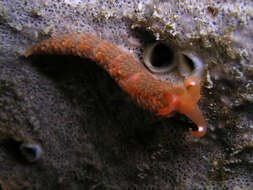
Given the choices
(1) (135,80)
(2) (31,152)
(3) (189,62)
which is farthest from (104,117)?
(3) (189,62)

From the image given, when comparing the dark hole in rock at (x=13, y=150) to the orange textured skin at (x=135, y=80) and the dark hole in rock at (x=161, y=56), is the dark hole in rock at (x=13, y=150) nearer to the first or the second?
the orange textured skin at (x=135, y=80)

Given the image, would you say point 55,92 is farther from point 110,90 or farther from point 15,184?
point 15,184

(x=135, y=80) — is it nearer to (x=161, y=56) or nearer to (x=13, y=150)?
(x=161, y=56)

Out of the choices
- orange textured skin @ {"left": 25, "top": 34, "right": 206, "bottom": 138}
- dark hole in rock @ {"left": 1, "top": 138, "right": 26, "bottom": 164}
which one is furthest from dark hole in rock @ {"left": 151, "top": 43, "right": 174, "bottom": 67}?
dark hole in rock @ {"left": 1, "top": 138, "right": 26, "bottom": 164}

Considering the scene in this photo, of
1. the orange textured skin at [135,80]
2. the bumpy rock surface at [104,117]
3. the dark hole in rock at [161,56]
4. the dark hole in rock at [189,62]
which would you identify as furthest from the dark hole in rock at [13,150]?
the dark hole in rock at [189,62]

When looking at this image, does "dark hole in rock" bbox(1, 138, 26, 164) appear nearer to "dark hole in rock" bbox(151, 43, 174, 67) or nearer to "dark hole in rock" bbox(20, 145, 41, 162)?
"dark hole in rock" bbox(20, 145, 41, 162)

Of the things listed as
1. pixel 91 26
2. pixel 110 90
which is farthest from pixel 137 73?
pixel 91 26
